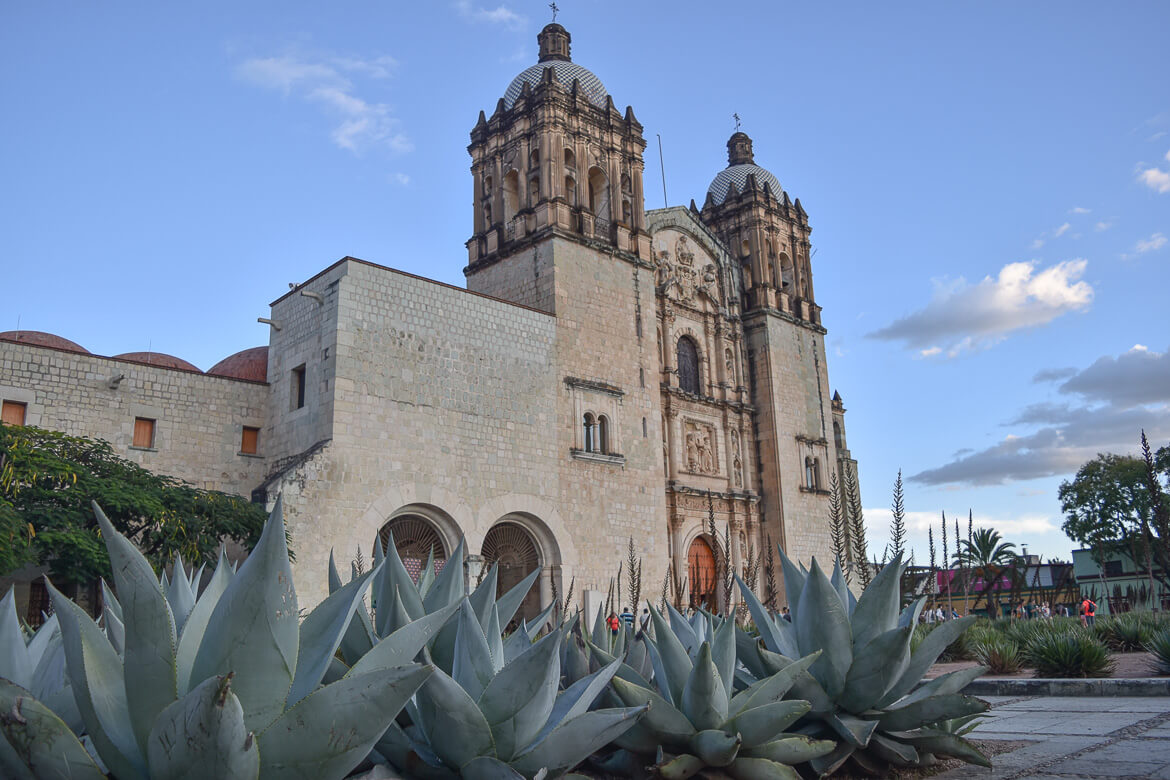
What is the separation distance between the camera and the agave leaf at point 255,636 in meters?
1.90

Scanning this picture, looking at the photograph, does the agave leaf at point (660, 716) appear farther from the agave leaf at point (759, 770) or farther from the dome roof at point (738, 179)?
the dome roof at point (738, 179)

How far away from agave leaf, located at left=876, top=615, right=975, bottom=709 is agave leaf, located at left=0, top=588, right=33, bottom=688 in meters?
3.19

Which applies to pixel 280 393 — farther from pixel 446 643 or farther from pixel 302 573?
pixel 446 643

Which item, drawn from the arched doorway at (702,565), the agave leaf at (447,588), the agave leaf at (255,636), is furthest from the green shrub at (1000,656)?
the arched doorway at (702,565)

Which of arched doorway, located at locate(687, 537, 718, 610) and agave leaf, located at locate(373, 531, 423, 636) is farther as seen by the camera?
arched doorway, located at locate(687, 537, 718, 610)

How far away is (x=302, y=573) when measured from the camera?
1375 centimetres

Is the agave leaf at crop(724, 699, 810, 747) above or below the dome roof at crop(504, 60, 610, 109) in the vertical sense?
below

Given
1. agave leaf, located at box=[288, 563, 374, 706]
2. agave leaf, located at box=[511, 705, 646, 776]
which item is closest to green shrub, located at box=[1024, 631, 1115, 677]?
agave leaf, located at box=[511, 705, 646, 776]

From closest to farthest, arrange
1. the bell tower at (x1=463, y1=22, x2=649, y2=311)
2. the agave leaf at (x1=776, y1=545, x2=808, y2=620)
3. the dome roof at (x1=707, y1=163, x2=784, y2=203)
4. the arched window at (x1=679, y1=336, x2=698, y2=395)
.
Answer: the agave leaf at (x1=776, y1=545, x2=808, y2=620) < the bell tower at (x1=463, y1=22, x2=649, y2=311) < the arched window at (x1=679, y1=336, x2=698, y2=395) < the dome roof at (x1=707, y1=163, x2=784, y2=203)

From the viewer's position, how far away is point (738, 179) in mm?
27938

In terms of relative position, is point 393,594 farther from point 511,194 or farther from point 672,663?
point 511,194

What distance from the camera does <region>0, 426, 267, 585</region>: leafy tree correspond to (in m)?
10.9

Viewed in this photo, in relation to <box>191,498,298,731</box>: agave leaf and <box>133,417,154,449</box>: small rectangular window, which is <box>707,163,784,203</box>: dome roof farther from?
<box>191,498,298,731</box>: agave leaf

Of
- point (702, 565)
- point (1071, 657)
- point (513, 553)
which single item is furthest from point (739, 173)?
point (1071, 657)
